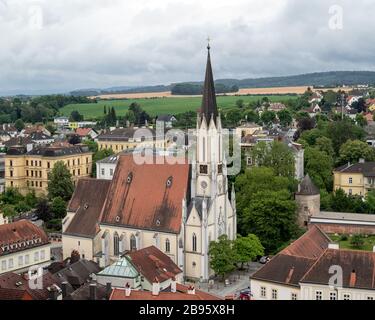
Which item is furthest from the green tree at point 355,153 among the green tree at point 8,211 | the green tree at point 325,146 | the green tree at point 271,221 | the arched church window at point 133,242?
the arched church window at point 133,242

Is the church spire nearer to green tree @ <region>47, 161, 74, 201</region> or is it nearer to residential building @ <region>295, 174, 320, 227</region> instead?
residential building @ <region>295, 174, 320, 227</region>

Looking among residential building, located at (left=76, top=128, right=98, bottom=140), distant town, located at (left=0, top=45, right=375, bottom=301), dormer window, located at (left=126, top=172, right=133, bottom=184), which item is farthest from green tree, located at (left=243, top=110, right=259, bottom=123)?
dormer window, located at (left=126, top=172, right=133, bottom=184)

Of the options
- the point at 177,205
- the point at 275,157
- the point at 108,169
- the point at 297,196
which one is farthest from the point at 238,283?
the point at 108,169

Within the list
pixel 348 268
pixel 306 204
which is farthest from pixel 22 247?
pixel 306 204

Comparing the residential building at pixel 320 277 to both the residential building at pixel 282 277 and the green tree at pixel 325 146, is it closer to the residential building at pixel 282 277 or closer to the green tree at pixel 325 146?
the residential building at pixel 282 277

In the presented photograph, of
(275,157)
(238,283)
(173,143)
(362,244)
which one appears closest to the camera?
(238,283)

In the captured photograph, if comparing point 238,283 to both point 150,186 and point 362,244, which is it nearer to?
point 150,186

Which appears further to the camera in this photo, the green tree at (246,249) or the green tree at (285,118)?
the green tree at (285,118)
